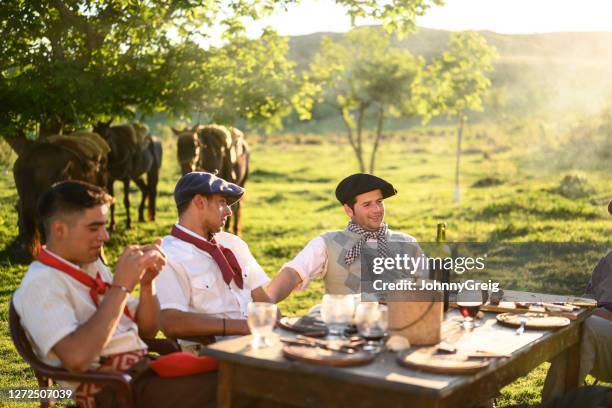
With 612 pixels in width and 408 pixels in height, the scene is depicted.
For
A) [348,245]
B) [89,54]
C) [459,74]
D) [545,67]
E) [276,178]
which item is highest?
[545,67]

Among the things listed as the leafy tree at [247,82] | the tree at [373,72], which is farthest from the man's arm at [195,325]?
the tree at [373,72]

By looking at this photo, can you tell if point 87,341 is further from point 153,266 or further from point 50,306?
point 153,266

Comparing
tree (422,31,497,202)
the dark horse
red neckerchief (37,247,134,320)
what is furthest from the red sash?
tree (422,31,497,202)

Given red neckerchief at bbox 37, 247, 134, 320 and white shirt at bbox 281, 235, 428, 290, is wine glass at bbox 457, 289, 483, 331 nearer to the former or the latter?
white shirt at bbox 281, 235, 428, 290

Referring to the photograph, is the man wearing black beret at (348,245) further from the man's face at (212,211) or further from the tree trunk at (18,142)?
the tree trunk at (18,142)

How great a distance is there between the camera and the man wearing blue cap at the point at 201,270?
164 inches

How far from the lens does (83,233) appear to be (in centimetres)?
336

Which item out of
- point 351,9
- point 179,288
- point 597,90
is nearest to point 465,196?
point 351,9

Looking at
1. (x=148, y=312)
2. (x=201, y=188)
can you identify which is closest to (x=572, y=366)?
(x=201, y=188)

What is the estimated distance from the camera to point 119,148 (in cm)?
1510

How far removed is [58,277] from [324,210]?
1597 cm

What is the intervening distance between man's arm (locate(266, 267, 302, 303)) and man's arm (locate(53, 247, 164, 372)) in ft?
5.15

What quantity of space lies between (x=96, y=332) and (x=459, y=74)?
22.3 meters

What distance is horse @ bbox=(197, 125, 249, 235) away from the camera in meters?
14.4
